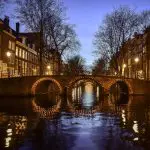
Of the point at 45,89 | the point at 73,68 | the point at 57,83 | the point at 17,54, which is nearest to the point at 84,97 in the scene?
the point at 57,83

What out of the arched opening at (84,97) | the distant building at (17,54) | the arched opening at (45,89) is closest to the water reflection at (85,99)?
the arched opening at (84,97)

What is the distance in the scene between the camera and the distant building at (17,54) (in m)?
48.4

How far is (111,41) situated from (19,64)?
647 inches

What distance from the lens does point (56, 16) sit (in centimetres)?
4619

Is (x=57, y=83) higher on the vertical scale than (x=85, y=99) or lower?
higher

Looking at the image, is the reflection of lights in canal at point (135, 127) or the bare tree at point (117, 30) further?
the bare tree at point (117, 30)

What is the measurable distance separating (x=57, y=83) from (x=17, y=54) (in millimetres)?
15352

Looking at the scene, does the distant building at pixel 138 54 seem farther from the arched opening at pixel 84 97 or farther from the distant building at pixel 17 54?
the distant building at pixel 17 54

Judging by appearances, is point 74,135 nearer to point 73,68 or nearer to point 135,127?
point 135,127

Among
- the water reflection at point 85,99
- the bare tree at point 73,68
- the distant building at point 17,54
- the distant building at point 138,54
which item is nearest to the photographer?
the water reflection at point 85,99

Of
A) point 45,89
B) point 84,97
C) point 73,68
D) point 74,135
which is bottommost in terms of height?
point 74,135

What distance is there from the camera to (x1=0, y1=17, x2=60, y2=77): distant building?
48.4m

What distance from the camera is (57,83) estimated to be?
45.2 meters

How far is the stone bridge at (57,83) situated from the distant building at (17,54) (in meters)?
1.36
